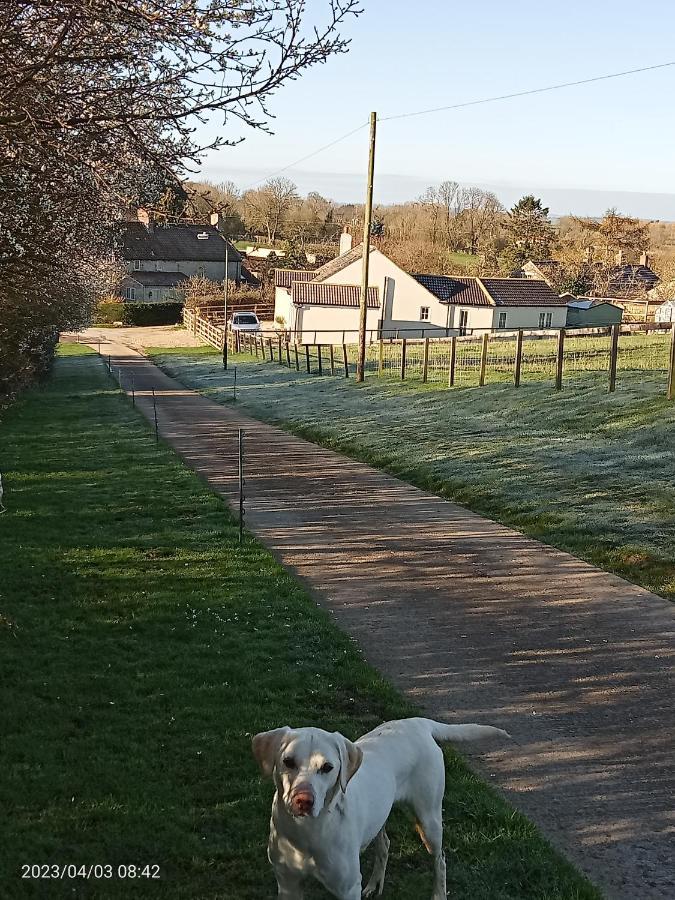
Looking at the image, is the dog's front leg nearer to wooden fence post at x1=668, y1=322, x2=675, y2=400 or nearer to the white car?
wooden fence post at x1=668, y1=322, x2=675, y2=400

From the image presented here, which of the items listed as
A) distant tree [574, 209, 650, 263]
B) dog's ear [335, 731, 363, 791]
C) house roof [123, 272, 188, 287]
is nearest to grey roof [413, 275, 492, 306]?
distant tree [574, 209, 650, 263]

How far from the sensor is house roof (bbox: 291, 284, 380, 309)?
59.9 meters

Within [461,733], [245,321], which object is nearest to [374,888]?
[461,733]

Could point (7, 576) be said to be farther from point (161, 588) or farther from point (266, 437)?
point (266, 437)

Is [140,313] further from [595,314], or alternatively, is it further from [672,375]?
[672,375]

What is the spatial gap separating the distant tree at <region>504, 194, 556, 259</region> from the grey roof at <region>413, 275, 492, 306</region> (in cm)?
3490

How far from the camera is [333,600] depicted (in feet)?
31.9

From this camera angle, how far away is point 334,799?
3.82m

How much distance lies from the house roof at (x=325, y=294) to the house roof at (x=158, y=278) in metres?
30.2

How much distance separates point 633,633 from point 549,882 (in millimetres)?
4422

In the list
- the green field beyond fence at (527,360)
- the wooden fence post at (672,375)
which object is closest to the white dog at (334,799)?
the wooden fence post at (672,375)

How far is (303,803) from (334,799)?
27 cm

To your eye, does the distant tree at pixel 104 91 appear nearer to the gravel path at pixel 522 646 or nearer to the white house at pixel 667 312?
the gravel path at pixel 522 646

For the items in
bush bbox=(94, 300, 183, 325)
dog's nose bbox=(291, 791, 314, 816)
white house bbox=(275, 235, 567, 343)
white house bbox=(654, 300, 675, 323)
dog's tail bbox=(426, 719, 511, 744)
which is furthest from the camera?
bush bbox=(94, 300, 183, 325)
